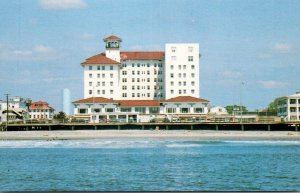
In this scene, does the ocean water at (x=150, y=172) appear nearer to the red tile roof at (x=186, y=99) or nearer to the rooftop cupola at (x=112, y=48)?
the red tile roof at (x=186, y=99)

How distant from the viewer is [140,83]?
104625 mm

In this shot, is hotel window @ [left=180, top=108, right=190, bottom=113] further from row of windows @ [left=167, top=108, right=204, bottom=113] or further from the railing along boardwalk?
the railing along boardwalk

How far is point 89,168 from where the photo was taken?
28938mm

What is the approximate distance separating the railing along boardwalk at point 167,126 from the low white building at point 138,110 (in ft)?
32.3

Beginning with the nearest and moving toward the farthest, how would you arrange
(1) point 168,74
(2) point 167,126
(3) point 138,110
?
(2) point 167,126 < (3) point 138,110 < (1) point 168,74

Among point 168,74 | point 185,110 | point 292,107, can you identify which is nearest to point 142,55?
point 168,74

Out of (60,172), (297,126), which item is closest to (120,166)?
(60,172)

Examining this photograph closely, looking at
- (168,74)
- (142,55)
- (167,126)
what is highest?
(142,55)

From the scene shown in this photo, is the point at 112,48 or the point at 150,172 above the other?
the point at 112,48

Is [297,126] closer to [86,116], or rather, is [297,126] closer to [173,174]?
[86,116]

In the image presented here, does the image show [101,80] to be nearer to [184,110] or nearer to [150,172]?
[184,110]

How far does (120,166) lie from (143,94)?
7537 centimetres

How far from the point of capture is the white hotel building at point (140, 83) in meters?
90.9

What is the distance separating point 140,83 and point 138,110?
13.7 m
